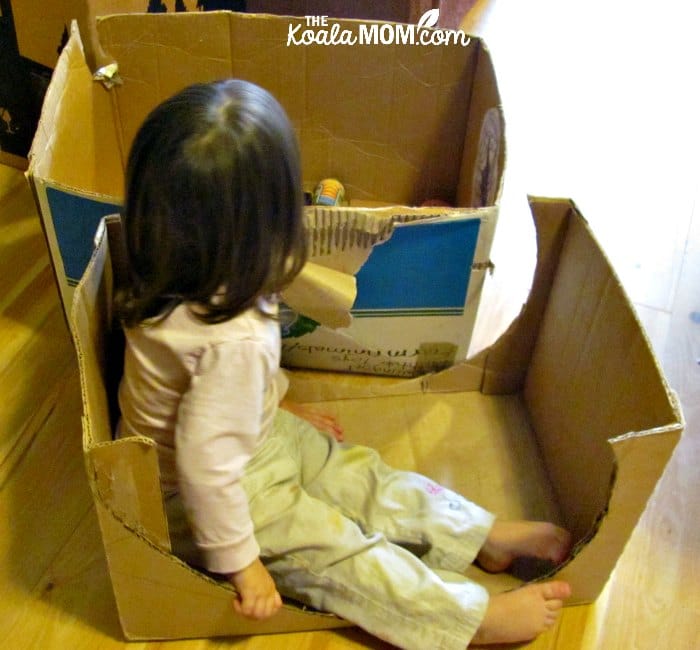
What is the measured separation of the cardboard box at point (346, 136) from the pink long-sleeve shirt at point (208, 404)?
21cm

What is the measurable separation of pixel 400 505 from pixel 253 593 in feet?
0.60

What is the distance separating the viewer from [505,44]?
184cm

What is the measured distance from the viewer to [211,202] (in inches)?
21.6

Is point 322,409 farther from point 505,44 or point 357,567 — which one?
point 505,44

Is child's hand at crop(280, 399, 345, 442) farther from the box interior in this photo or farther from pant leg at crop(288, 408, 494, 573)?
the box interior

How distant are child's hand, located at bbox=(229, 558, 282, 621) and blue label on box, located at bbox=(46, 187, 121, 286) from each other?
0.37 m

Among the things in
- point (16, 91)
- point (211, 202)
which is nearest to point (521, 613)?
point (211, 202)

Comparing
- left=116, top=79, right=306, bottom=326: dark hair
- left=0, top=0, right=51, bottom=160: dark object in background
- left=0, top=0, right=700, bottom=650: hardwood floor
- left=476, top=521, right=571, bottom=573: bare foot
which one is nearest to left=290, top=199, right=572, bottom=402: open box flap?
left=0, top=0, right=700, bottom=650: hardwood floor

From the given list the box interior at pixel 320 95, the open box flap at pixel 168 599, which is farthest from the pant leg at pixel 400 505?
the box interior at pixel 320 95

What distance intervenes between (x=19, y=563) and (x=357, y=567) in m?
0.35

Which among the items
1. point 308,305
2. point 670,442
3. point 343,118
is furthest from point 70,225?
point 670,442

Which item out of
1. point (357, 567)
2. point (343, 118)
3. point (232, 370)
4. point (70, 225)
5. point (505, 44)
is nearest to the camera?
point (232, 370)

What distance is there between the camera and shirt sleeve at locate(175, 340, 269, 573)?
1.97 feet

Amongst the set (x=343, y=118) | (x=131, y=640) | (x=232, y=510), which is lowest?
(x=131, y=640)
